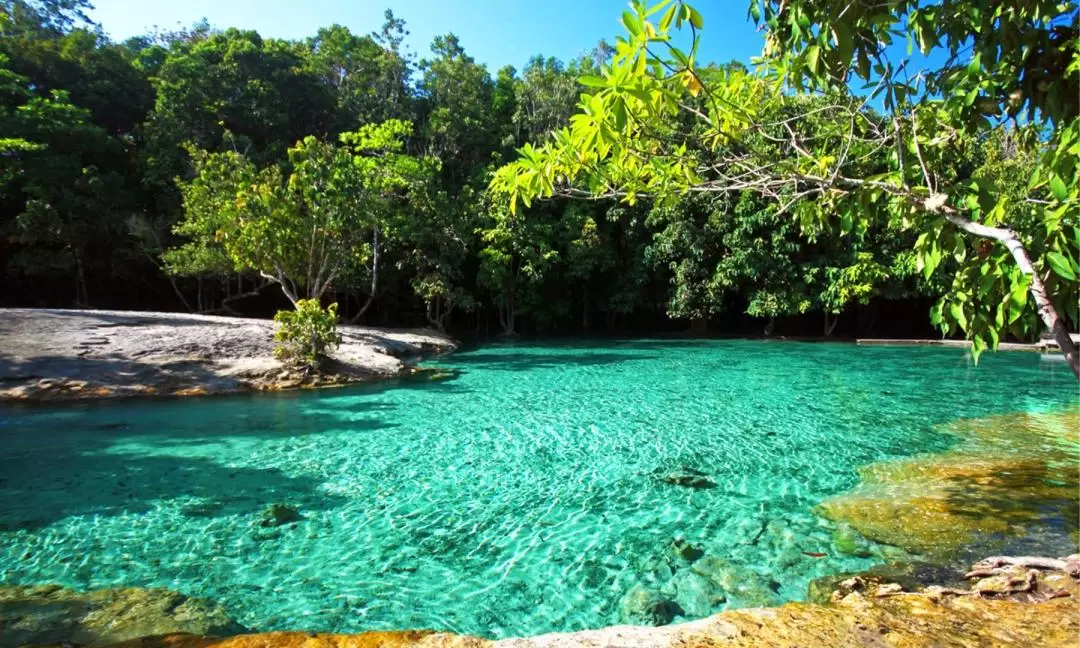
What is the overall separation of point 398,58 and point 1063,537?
98.7ft

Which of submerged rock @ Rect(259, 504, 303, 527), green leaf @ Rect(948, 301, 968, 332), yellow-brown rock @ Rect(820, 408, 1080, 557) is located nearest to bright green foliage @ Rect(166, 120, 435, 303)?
submerged rock @ Rect(259, 504, 303, 527)

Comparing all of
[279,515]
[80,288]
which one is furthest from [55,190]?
[279,515]

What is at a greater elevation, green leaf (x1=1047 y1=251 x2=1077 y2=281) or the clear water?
green leaf (x1=1047 y1=251 x2=1077 y2=281)

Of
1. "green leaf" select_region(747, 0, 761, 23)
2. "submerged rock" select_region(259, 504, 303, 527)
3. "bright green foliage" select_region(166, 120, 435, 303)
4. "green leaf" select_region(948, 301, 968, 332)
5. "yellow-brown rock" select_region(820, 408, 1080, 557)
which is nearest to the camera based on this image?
"green leaf" select_region(948, 301, 968, 332)

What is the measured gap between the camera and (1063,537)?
159 inches

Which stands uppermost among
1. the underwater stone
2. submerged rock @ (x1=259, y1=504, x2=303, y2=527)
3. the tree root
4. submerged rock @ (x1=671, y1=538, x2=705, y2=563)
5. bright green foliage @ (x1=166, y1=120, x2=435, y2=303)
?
bright green foliage @ (x1=166, y1=120, x2=435, y2=303)

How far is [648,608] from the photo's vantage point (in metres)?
3.31

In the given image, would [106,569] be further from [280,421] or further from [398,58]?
[398,58]

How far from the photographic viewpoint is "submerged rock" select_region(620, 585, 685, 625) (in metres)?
3.22

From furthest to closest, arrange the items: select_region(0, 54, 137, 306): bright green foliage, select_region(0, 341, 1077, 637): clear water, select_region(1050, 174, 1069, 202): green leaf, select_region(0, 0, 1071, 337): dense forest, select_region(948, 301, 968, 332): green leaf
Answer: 1. select_region(0, 54, 137, 306): bright green foliage
2. select_region(0, 0, 1071, 337): dense forest
3. select_region(0, 341, 1077, 637): clear water
4. select_region(948, 301, 968, 332): green leaf
5. select_region(1050, 174, 1069, 202): green leaf

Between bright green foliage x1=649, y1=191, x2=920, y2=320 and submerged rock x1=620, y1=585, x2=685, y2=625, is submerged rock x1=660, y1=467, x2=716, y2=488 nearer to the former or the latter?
submerged rock x1=620, y1=585, x2=685, y2=625

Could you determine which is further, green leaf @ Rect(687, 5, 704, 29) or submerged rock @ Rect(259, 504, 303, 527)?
submerged rock @ Rect(259, 504, 303, 527)

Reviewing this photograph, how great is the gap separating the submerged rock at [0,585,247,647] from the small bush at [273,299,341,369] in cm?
801

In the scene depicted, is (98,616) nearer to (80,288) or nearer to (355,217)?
(355,217)
